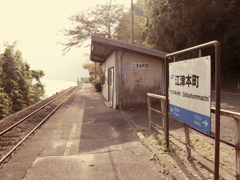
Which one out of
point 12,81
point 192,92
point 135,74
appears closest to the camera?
point 192,92

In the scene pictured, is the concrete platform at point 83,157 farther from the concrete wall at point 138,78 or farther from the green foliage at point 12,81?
the green foliage at point 12,81

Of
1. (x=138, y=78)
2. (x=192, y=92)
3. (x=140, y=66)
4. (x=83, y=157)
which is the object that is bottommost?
(x=83, y=157)

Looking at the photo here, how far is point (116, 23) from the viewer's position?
26.0m

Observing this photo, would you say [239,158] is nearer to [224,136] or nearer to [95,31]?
[224,136]

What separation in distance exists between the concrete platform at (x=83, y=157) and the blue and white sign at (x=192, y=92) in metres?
1.25

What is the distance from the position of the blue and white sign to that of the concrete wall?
7.16 meters

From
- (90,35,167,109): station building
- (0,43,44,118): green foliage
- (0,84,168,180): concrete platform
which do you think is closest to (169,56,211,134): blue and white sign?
(0,84,168,180): concrete platform

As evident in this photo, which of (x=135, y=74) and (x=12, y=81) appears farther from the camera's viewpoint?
(x=12, y=81)

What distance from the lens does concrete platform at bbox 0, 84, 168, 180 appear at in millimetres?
4023

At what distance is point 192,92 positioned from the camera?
347 cm

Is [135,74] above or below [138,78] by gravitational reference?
above

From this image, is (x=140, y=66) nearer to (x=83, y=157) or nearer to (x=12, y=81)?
(x=83, y=157)

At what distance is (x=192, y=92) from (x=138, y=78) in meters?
8.28

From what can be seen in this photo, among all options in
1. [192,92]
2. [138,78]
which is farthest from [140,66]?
[192,92]
